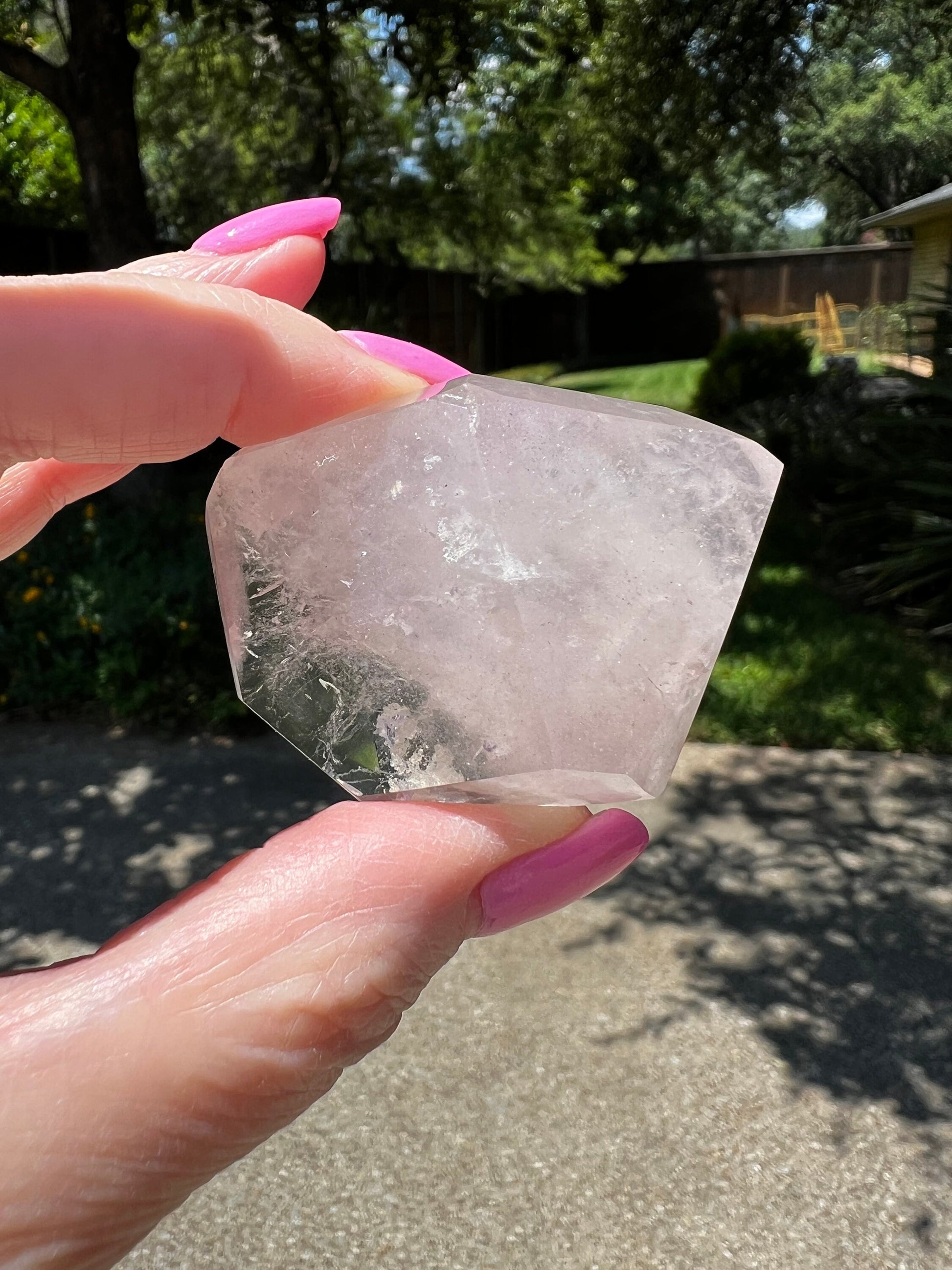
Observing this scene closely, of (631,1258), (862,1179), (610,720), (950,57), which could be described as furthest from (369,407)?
(950,57)

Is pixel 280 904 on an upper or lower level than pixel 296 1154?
upper

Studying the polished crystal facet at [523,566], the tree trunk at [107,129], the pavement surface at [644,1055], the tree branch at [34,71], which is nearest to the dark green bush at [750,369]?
the tree trunk at [107,129]

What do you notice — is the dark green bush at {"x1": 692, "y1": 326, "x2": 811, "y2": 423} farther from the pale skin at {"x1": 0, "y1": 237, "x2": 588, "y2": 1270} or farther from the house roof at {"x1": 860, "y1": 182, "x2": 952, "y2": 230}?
the pale skin at {"x1": 0, "y1": 237, "x2": 588, "y2": 1270}

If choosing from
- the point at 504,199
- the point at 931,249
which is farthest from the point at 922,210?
the point at 504,199

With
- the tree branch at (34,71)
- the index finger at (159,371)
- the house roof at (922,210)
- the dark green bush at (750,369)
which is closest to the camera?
the index finger at (159,371)

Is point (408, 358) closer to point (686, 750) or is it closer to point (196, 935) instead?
point (196, 935)

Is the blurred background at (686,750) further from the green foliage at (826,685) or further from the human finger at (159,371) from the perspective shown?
the human finger at (159,371)

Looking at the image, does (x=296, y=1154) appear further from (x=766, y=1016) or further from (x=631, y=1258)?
(x=766, y=1016)
